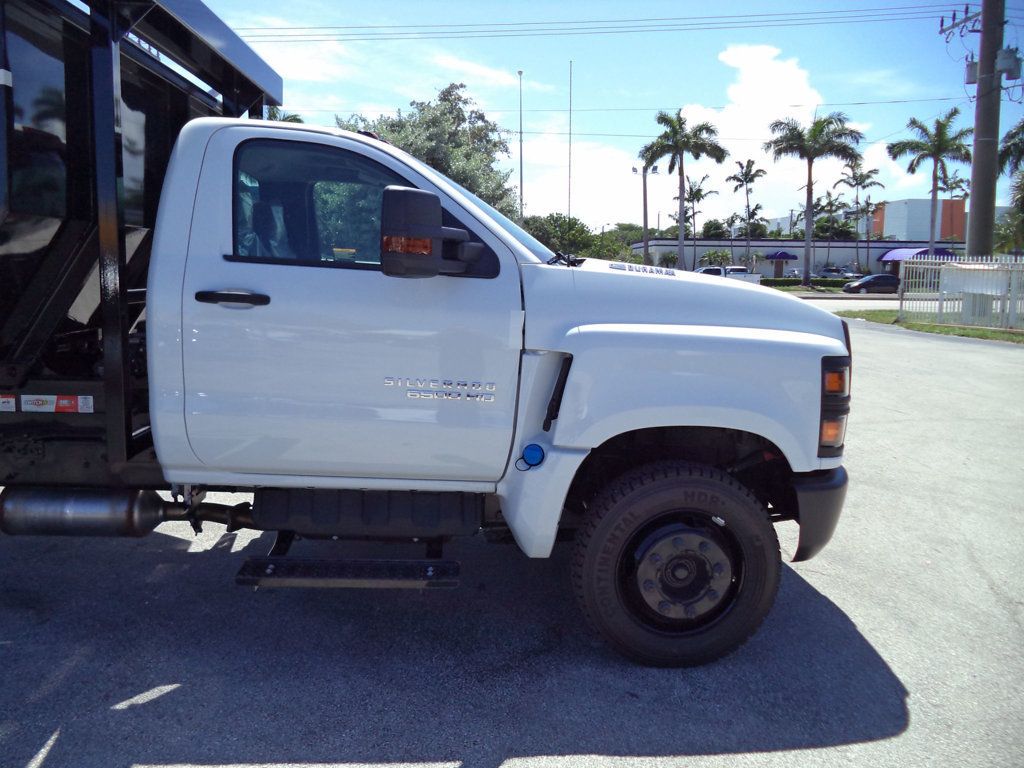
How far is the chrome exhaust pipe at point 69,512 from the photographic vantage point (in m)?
3.46

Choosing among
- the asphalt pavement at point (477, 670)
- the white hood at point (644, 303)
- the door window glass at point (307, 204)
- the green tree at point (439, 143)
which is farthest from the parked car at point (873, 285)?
the door window glass at point (307, 204)

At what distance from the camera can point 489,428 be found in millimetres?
3248

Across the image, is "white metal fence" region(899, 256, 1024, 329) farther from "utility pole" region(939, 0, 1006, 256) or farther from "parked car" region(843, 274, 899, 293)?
"parked car" region(843, 274, 899, 293)

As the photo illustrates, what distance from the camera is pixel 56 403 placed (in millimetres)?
3453

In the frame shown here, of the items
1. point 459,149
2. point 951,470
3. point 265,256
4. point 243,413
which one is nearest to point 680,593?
point 243,413

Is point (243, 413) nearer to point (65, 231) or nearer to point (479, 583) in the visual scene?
point (65, 231)

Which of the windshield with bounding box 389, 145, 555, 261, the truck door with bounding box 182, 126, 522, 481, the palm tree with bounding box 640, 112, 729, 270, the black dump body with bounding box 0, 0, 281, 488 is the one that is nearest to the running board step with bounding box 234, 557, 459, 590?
the truck door with bounding box 182, 126, 522, 481

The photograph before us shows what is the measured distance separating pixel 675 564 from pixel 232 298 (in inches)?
83.6

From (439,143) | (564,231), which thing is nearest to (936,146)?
(564,231)

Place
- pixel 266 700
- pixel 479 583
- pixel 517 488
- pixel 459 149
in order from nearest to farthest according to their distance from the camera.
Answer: pixel 266 700, pixel 517 488, pixel 479 583, pixel 459 149

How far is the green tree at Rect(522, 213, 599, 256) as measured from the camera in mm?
41094

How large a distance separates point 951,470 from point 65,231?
6765mm

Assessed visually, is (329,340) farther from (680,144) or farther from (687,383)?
(680,144)

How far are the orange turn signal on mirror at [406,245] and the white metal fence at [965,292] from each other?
65.9 ft
